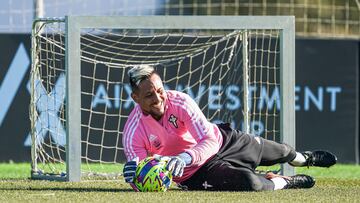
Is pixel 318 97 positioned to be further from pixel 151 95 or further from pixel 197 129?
pixel 151 95

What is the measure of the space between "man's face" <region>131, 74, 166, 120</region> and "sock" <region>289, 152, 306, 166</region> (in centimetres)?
169

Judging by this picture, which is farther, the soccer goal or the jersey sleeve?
the soccer goal

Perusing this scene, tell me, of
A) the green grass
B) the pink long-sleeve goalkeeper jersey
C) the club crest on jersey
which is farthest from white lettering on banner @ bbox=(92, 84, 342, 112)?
the club crest on jersey

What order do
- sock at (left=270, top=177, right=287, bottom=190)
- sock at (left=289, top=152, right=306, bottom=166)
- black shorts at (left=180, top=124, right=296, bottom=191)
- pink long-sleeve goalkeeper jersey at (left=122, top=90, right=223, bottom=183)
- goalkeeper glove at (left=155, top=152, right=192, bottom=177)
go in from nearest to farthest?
goalkeeper glove at (left=155, top=152, right=192, bottom=177) < pink long-sleeve goalkeeper jersey at (left=122, top=90, right=223, bottom=183) < black shorts at (left=180, top=124, right=296, bottom=191) < sock at (left=270, top=177, right=287, bottom=190) < sock at (left=289, top=152, right=306, bottom=166)

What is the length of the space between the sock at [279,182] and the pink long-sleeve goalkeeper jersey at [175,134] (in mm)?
546

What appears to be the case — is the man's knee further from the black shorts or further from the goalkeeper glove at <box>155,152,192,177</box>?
the goalkeeper glove at <box>155,152,192,177</box>

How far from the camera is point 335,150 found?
14656 millimetres

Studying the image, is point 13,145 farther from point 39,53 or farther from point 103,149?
point 39,53

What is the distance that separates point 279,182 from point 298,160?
791 millimetres

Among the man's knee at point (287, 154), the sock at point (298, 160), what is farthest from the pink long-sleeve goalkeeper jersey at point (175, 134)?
the sock at point (298, 160)

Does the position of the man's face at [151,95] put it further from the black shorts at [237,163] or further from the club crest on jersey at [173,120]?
the black shorts at [237,163]

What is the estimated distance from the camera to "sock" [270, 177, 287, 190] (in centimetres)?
883

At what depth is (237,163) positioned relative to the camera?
888 centimetres

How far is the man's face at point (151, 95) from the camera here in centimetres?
834
